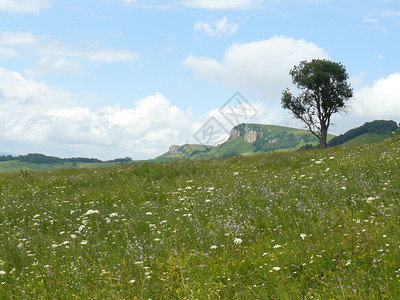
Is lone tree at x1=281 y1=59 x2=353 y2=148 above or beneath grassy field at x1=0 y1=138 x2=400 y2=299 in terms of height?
above

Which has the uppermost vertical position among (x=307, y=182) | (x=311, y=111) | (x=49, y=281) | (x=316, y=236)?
(x=311, y=111)

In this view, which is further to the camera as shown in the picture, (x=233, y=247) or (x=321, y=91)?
(x=321, y=91)

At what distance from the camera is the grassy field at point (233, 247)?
13.7 ft

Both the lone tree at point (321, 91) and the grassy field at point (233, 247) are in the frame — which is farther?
the lone tree at point (321, 91)

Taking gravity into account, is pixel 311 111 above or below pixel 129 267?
above

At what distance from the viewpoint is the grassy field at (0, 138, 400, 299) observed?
13.7ft

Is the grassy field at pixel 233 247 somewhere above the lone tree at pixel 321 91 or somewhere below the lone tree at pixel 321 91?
below

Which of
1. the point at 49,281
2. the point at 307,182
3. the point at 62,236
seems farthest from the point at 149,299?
the point at 307,182

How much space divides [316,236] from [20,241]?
635 centimetres

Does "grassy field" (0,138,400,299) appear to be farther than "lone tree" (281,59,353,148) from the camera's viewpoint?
No

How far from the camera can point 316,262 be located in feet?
14.9

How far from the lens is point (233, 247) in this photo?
18.1 feet

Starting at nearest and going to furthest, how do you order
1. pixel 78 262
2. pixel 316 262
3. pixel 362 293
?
pixel 362 293 < pixel 316 262 < pixel 78 262

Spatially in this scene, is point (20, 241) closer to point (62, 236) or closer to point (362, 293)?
point (62, 236)
